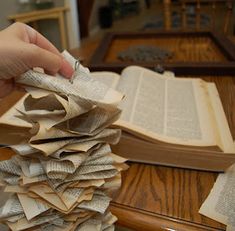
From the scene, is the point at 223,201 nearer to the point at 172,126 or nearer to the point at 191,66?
the point at 172,126

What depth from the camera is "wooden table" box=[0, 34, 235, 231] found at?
414 millimetres

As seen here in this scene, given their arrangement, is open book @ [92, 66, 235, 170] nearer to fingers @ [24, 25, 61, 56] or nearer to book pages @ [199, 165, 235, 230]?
book pages @ [199, 165, 235, 230]

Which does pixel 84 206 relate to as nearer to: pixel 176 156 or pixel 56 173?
pixel 56 173

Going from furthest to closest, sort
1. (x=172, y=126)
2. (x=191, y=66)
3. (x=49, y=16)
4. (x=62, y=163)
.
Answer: (x=49, y=16) < (x=191, y=66) < (x=172, y=126) < (x=62, y=163)

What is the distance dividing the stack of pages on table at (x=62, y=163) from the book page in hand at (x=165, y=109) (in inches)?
4.6

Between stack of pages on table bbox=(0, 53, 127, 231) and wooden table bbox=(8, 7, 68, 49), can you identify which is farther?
wooden table bbox=(8, 7, 68, 49)

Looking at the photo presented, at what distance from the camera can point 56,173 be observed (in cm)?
38

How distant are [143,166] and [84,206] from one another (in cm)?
16

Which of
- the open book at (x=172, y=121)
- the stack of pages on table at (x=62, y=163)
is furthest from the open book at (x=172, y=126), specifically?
Answer: the stack of pages on table at (x=62, y=163)

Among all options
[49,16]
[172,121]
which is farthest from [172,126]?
[49,16]

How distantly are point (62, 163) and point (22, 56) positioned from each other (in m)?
0.15

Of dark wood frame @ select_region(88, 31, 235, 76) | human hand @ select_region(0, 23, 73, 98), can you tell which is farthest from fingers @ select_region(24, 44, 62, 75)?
dark wood frame @ select_region(88, 31, 235, 76)

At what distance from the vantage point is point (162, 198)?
46 cm

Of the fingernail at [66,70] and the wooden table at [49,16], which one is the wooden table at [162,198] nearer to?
the fingernail at [66,70]
